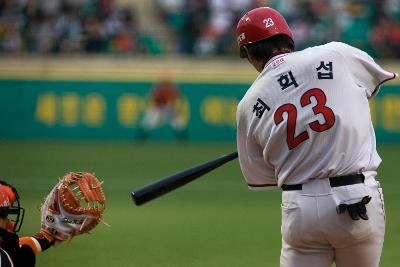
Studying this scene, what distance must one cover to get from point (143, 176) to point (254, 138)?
35.5ft

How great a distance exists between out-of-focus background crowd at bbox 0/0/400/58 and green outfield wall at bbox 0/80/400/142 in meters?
1.32

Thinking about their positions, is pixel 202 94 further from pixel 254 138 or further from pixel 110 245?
pixel 254 138

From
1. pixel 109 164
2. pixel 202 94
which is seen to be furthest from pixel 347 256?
pixel 202 94

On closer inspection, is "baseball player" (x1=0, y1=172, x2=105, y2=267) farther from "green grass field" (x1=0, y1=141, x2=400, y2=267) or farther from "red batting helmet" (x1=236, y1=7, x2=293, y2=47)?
"green grass field" (x1=0, y1=141, x2=400, y2=267)

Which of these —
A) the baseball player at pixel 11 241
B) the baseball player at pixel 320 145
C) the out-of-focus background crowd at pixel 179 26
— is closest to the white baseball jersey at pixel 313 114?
the baseball player at pixel 320 145

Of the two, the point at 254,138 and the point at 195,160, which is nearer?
the point at 254,138

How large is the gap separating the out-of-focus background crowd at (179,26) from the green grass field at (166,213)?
15.8 feet

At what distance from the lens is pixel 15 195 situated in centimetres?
514

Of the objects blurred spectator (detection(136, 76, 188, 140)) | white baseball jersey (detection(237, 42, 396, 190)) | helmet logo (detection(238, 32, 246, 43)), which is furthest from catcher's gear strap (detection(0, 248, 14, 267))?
blurred spectator (detection(136, 76, 188, 140))

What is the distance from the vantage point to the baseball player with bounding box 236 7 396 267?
4.55m

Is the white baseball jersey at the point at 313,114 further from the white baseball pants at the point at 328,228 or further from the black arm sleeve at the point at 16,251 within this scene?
the black arm sleeve at the point at 16,251

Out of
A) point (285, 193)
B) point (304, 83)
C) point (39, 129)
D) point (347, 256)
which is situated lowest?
point (39, 129)

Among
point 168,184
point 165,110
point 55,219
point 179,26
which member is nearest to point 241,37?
point 168,184

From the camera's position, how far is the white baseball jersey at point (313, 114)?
457cm
